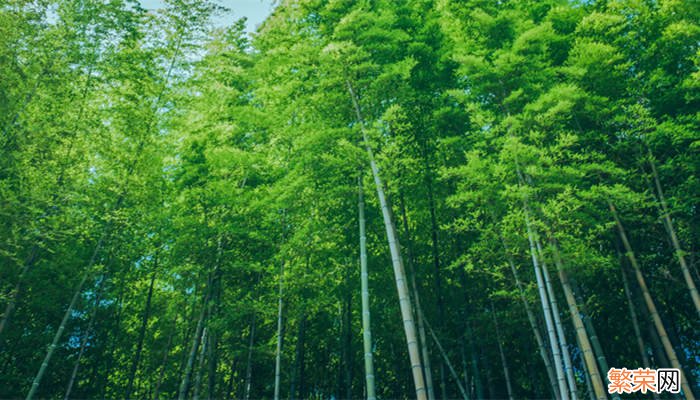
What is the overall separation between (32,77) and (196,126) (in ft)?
8.02

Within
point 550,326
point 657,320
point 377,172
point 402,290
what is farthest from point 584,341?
point 377,172

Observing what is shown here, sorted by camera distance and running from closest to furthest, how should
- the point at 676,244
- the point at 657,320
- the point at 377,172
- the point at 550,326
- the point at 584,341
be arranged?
1. the point at 584,341
2. the point at 550,326
3. the point at 377,172
4. the point at 676,244
5. the point at 657,320

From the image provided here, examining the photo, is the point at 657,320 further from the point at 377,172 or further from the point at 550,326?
the point at 377,172

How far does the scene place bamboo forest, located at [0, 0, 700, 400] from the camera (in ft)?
17.2

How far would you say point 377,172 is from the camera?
511 centimetres

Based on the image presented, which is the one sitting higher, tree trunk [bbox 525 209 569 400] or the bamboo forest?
the bamboo forest

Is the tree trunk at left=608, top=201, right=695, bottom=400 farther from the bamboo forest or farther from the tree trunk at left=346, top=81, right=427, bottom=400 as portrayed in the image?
the tree trunk at left=346, top=81, right=427, bottom=400

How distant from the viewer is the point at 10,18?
6016 mm

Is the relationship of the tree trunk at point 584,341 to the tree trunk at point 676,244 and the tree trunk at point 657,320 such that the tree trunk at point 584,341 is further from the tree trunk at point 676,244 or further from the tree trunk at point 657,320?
the tree trunk at point 676,244

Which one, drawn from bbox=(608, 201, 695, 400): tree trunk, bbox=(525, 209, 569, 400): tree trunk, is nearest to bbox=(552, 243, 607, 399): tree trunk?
bbox=(525, 209, 569, 400): tree trunk

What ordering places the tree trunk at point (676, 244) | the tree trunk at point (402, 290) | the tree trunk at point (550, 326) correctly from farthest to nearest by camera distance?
the tree trunk at point (676, 244) < the tree trunk at point (550, 326) < the tree trunk at point (402, 290)

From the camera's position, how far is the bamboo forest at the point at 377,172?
17.2 ft

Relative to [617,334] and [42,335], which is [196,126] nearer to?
[42,335]

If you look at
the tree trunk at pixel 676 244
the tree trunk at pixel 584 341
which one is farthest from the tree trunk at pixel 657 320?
the tree trunk at pixel 584 341
